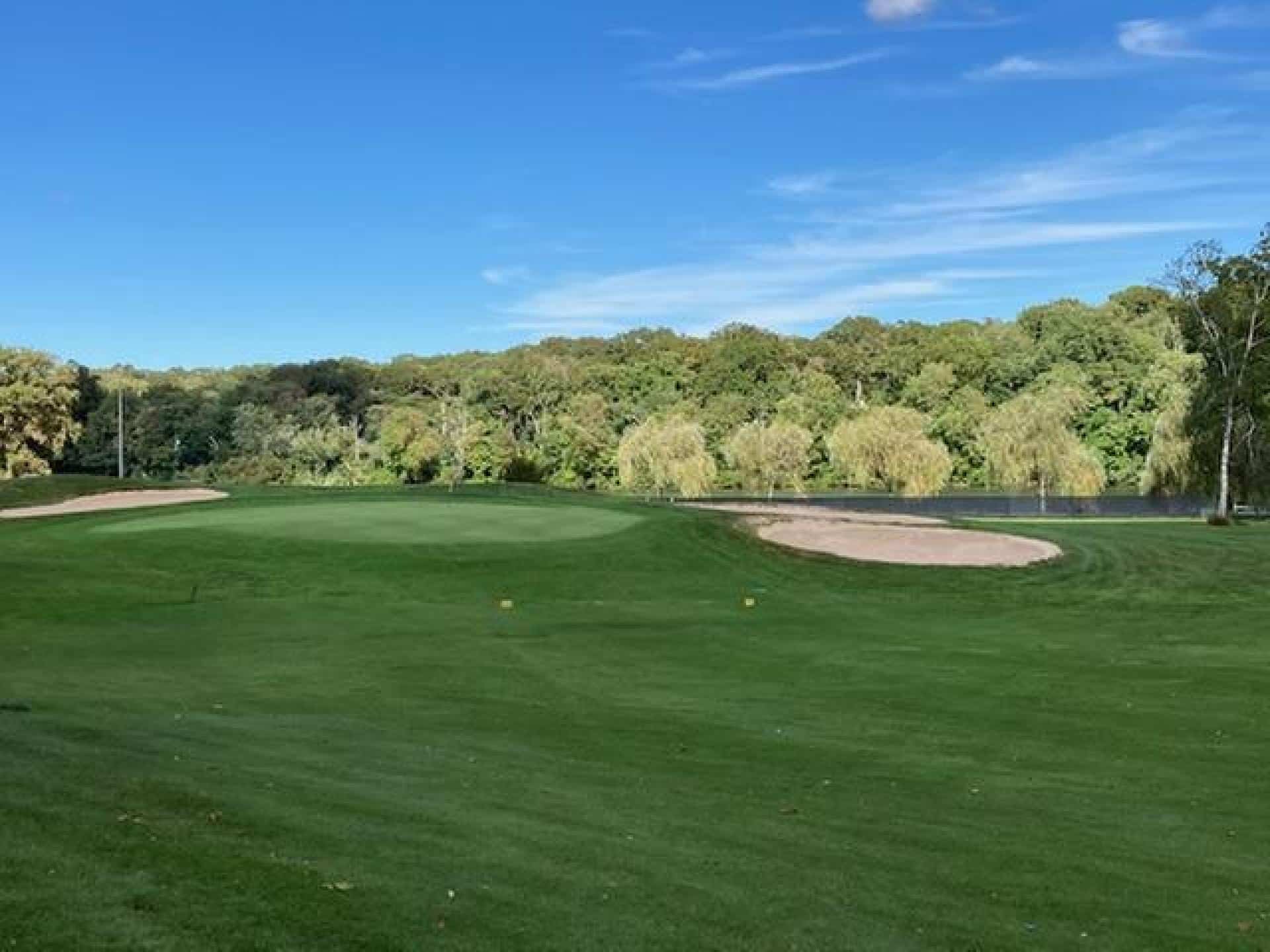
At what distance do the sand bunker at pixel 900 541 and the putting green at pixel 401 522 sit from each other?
495 centimetres

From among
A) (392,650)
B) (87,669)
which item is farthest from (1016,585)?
(87,669)

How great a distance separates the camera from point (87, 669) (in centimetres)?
1783

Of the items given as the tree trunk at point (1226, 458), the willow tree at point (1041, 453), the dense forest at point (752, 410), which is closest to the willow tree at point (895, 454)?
the dense forest at point (752, 410)

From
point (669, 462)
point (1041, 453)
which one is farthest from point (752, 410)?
point (1041, 453)

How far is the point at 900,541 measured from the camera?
35.5 m

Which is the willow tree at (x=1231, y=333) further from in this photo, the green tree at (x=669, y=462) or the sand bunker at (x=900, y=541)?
the green tree at (x=669, y=462)

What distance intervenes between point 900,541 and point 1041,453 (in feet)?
153

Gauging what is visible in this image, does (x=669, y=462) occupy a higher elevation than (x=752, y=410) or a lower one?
lower

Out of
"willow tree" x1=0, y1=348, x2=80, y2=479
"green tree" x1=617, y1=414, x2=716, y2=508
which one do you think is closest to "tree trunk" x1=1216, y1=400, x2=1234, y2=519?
"green tree" x1=617, y1=414, x2=716, y2=508

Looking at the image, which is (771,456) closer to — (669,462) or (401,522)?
(669,462)

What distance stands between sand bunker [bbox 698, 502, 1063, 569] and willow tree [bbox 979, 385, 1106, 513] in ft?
136

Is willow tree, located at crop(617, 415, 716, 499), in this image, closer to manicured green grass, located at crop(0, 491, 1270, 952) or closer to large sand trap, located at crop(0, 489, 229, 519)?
large sand trap, located at crop(0, 489, 229, 519)

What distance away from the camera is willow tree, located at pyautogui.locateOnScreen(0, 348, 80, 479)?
294 ft

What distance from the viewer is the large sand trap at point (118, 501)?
39312mm
